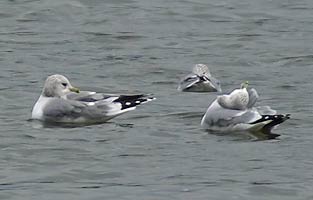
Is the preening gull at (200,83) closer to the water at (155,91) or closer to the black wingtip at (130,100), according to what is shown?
the water at (155,91)

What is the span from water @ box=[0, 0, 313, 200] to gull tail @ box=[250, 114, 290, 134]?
0.41ft

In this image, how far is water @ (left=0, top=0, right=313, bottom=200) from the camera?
1160 centimetres

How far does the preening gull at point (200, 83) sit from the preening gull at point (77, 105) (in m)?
1.52

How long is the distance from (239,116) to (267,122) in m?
0.30

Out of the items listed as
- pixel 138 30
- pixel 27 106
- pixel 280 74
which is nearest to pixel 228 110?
pixel 27 106

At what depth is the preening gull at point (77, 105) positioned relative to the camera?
14.5 m

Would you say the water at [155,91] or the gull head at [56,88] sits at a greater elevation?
the gull head at [56,88]

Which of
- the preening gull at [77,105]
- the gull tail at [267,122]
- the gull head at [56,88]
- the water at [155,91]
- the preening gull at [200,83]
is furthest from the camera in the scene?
the preening gull at [200,83]

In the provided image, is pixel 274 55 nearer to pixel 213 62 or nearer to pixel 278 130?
pixel 213 62

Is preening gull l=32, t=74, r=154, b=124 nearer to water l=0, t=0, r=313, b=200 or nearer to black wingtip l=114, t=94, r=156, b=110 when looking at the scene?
black wingtip l=114, t=94, r=156, b=110

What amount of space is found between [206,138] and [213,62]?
5288 mm

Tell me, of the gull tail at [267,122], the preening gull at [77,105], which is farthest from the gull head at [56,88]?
the gull tail at [267,122]

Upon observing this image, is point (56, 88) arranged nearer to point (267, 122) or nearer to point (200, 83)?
point (200, 83)

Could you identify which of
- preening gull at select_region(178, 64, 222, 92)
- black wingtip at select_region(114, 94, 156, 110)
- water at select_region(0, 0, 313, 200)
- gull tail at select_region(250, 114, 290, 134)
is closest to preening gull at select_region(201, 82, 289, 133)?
gull tail at select_region(250, 114, 290, 134)
